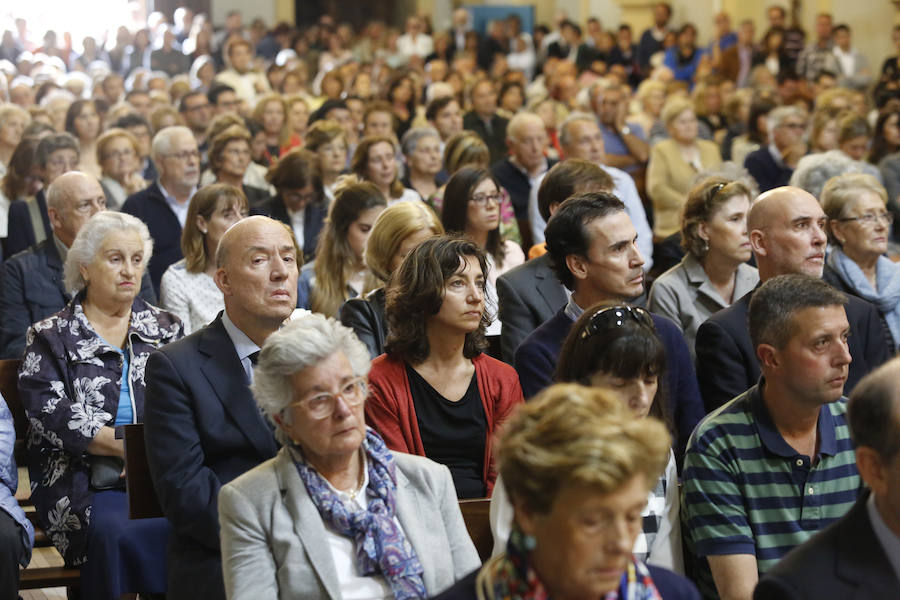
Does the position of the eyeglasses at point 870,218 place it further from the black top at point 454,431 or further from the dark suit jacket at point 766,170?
the dark suit jacket at point 766,170

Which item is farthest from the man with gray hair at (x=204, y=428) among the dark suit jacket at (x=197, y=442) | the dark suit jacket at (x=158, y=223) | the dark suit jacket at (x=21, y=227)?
the dark suit jacket at (x=21, y=227)

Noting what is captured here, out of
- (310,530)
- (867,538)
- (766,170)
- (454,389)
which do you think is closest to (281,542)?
(310,530)

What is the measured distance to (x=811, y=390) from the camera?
106 inches

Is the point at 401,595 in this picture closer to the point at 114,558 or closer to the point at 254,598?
the point at 254,598

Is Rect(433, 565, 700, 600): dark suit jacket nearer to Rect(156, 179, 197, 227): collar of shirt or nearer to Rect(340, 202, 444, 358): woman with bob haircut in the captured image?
Rect(340, 202, 444, 358): woman with bob haircut

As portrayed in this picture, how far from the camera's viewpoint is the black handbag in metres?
3.66

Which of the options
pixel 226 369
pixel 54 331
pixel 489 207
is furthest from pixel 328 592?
pixel 489 207

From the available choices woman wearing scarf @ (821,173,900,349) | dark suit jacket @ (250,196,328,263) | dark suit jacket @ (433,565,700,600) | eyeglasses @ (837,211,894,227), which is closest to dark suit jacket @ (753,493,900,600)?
dark suit jacket @ (433,565,700,600)

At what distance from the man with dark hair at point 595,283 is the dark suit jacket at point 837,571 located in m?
1.22

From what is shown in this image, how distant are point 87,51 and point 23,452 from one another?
13856 mm

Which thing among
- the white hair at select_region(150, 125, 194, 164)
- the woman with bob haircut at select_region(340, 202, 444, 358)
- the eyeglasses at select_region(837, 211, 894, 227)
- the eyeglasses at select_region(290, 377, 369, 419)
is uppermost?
the white hair at select_region(150, 125, 194, 164)

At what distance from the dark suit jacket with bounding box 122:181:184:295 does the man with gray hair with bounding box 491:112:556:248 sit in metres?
2.00

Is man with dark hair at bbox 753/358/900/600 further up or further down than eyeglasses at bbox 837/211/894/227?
further down

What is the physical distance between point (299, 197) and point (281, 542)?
411 cm
